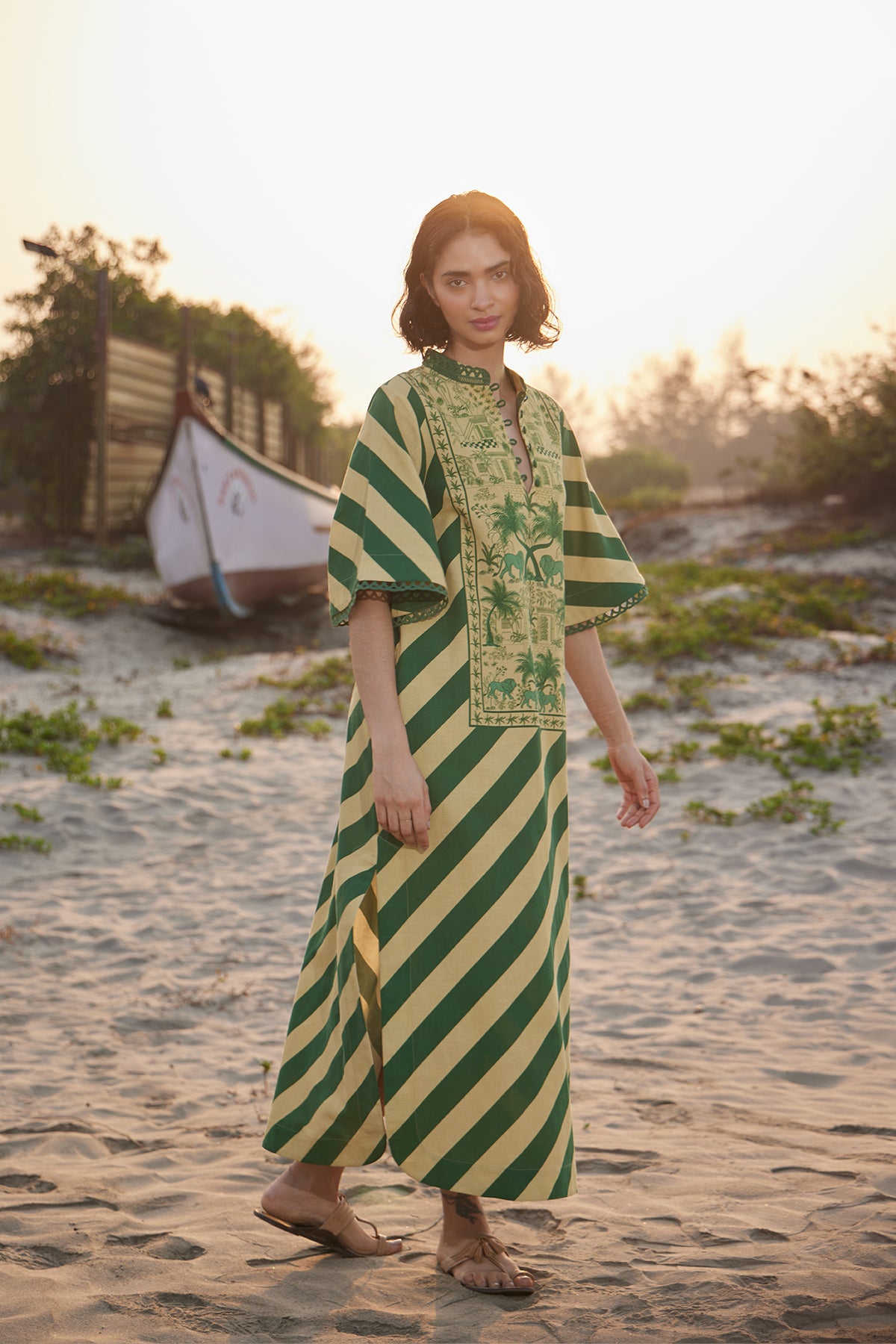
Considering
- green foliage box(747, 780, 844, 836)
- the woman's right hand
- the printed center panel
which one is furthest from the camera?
green foliage box(747, 780, 844, 836)

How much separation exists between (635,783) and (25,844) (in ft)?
12.2

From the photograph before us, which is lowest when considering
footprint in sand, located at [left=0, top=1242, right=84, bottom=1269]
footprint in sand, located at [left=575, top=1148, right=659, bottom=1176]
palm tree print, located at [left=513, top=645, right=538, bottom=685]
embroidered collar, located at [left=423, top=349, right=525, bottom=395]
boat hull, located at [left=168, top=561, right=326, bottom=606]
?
footprint in sand, located at [left=575, top=1148, right=659, bottom=1176]

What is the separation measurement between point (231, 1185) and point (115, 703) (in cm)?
593

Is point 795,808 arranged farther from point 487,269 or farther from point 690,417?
point 690,417

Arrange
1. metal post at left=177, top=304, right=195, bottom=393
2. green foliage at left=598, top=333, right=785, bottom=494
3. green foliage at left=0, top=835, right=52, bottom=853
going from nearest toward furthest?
green foliage at left=0, top=835, right=52, bottom=853 → metal post at left=177, top=304, right=195, bottom=393 → green foliage at left=598, top=333, right=785, bottom=494

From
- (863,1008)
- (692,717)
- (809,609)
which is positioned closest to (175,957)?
(863,1008)

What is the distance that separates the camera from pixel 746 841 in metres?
5.27

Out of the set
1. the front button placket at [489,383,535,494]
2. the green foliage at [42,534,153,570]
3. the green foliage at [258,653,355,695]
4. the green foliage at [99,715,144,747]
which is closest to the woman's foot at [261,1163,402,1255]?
the front button placket at [489,383,535,494]

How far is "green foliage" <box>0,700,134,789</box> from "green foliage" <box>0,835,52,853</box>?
785mm

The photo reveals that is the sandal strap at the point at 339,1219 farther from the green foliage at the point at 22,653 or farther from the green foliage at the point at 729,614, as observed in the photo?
the green foliage at the point at 22,653

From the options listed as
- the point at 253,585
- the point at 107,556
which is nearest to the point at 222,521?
the point at 253,585

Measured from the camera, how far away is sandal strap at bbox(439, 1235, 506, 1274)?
1.92 metres

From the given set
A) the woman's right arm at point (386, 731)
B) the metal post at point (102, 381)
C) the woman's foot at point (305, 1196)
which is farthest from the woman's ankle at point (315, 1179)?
the metal post at point (102, 381)

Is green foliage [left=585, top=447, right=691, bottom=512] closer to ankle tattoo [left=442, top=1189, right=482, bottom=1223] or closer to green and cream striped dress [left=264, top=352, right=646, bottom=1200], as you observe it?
green and cream striped dress [left=264, top=352, right=646, bottom=1200]
